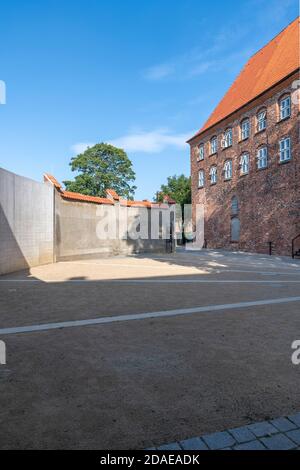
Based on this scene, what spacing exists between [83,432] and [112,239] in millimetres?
18715

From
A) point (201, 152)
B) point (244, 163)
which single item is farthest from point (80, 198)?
point (201, 152)

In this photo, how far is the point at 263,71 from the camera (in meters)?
25.7

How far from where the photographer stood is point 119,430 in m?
2.54

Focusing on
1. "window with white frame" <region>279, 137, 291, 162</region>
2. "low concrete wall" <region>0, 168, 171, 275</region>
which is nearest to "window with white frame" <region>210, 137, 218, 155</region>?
"window with white frame" <region>279, 137, 291, 162</region>

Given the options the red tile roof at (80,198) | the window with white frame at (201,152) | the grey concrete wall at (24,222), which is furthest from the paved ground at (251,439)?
the window with white frame at (201,152)

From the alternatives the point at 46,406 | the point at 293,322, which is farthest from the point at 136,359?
the point at 293,322

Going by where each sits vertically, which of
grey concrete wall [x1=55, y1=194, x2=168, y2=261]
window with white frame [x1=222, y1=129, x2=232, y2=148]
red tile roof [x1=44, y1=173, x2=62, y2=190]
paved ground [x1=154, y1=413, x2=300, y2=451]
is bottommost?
paved ground [x1=154, y1=413, x2=300, y2=451]

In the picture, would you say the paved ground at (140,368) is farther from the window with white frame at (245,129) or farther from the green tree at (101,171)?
the green tree at (101,171)

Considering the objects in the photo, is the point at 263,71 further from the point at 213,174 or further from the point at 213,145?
the point at 213,174

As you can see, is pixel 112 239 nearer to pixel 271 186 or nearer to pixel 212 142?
pixel 271 186

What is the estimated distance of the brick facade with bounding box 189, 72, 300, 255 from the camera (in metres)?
19.8

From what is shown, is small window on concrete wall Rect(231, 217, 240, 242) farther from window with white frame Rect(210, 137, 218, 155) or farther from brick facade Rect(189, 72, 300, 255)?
window with white frame Rect(210, 137, 218, 155)

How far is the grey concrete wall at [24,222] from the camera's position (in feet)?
41.0

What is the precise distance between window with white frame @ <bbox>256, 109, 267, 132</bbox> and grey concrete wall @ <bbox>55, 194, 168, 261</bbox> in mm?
10433
